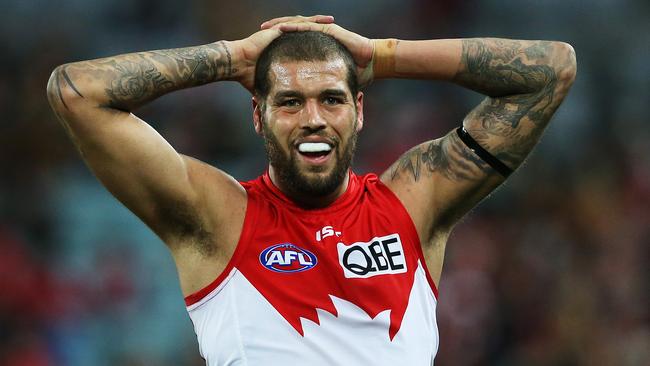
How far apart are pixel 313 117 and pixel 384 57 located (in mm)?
485

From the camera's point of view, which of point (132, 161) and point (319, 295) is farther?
point (319, 295)

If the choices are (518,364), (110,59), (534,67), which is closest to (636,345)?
(518,364)

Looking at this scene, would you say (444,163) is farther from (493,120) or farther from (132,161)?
(132,161)

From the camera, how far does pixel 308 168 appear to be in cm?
408

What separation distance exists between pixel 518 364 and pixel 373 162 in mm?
2071

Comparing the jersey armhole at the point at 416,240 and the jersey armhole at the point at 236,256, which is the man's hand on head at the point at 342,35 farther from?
the jersey armhole at the point at 236,256

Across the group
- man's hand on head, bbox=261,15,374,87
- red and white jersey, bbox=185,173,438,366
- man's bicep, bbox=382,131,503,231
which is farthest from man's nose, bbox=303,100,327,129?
man's bicep, bbox=382,131,503,231

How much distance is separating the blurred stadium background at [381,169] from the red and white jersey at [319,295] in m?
3.70

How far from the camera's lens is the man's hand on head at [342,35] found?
13.8ft

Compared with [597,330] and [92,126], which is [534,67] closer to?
[92,126]

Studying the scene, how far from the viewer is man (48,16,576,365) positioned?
388cm

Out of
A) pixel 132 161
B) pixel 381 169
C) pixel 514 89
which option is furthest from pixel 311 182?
pixel 381 169

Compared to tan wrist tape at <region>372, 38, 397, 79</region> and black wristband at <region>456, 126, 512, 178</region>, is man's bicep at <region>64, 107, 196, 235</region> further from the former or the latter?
black wristband at <region>456, 126, 512, 178</region>

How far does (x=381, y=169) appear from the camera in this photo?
859cm
